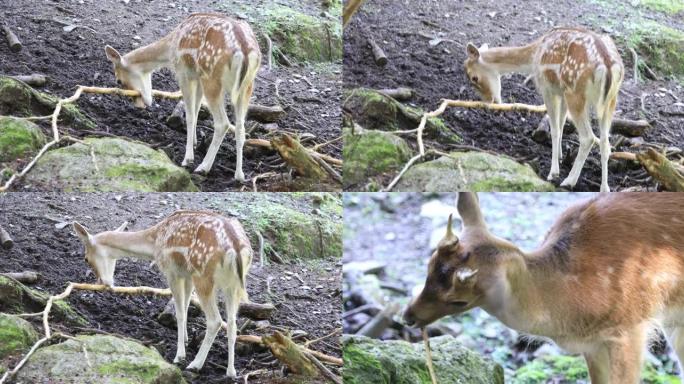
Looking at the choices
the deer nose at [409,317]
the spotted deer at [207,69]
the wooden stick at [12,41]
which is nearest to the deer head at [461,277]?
the deer nose at [409,317]

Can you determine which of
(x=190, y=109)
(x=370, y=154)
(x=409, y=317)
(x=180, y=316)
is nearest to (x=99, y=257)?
(x=180, y=316)

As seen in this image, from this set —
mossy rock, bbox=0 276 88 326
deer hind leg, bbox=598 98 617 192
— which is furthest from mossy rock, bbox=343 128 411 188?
mossy rock, bbox=0 276 88 326

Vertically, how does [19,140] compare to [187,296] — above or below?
above

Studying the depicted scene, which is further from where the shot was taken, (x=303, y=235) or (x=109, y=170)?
(x=303, y=235)

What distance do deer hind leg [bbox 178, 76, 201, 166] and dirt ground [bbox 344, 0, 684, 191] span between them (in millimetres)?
630

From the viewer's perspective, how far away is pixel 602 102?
3.97 metres

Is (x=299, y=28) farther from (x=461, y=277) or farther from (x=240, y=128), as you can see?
(x=461, y=277)

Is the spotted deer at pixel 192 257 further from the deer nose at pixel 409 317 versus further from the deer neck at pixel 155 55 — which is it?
the deer nose at pixel 409 317

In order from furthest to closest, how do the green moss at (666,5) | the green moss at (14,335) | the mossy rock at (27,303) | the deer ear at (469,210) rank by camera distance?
1. the green moss at (666,5)
2. the mossy rock at (27,303)
3. the green moss at (14,335)
4. the deer ear at (469,210)

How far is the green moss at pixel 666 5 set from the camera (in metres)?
4.45

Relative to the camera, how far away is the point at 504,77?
4105mm

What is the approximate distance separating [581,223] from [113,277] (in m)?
1.92

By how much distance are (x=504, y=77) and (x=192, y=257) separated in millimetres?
1455

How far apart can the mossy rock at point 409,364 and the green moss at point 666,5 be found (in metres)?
1.71
